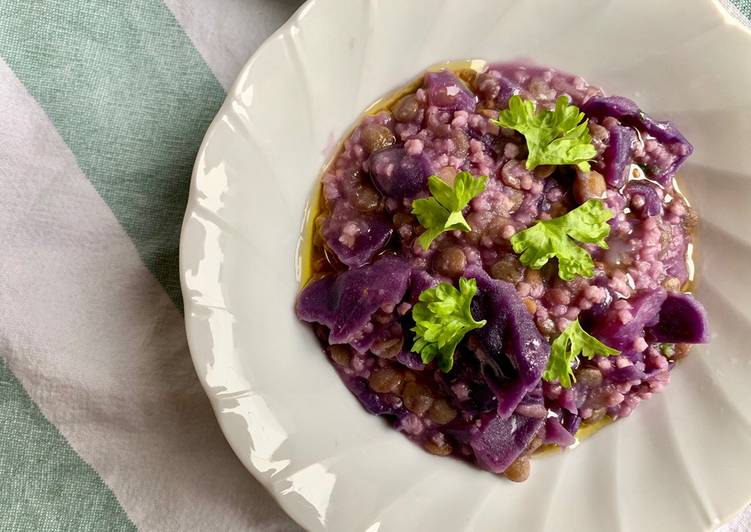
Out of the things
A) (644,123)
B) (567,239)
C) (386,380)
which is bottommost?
(386,380)

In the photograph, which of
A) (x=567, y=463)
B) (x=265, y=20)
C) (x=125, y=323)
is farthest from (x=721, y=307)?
(x=125, y=323)

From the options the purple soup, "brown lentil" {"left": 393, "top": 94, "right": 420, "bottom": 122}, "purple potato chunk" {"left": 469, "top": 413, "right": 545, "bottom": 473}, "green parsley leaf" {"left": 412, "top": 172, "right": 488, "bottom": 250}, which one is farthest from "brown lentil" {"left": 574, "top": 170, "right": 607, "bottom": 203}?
"purple potato chunk" {"left": 469, "top": 413, "right": 545, "bottom": 473}

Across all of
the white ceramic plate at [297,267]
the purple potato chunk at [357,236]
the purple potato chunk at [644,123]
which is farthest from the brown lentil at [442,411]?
the purple potato chunk at [644,123]

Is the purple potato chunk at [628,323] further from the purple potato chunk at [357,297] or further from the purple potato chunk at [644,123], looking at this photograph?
the purple potato chunk at [357,297]

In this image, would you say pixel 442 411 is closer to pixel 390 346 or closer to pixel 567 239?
pixel 390 346

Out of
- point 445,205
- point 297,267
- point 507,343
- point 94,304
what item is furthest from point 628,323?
point 94,304

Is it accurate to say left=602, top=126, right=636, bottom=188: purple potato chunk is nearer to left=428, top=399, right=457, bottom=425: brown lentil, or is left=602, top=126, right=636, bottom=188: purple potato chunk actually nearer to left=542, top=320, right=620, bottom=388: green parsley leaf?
left=542, top=320, right=620, bottom=388: green parsley leaf
